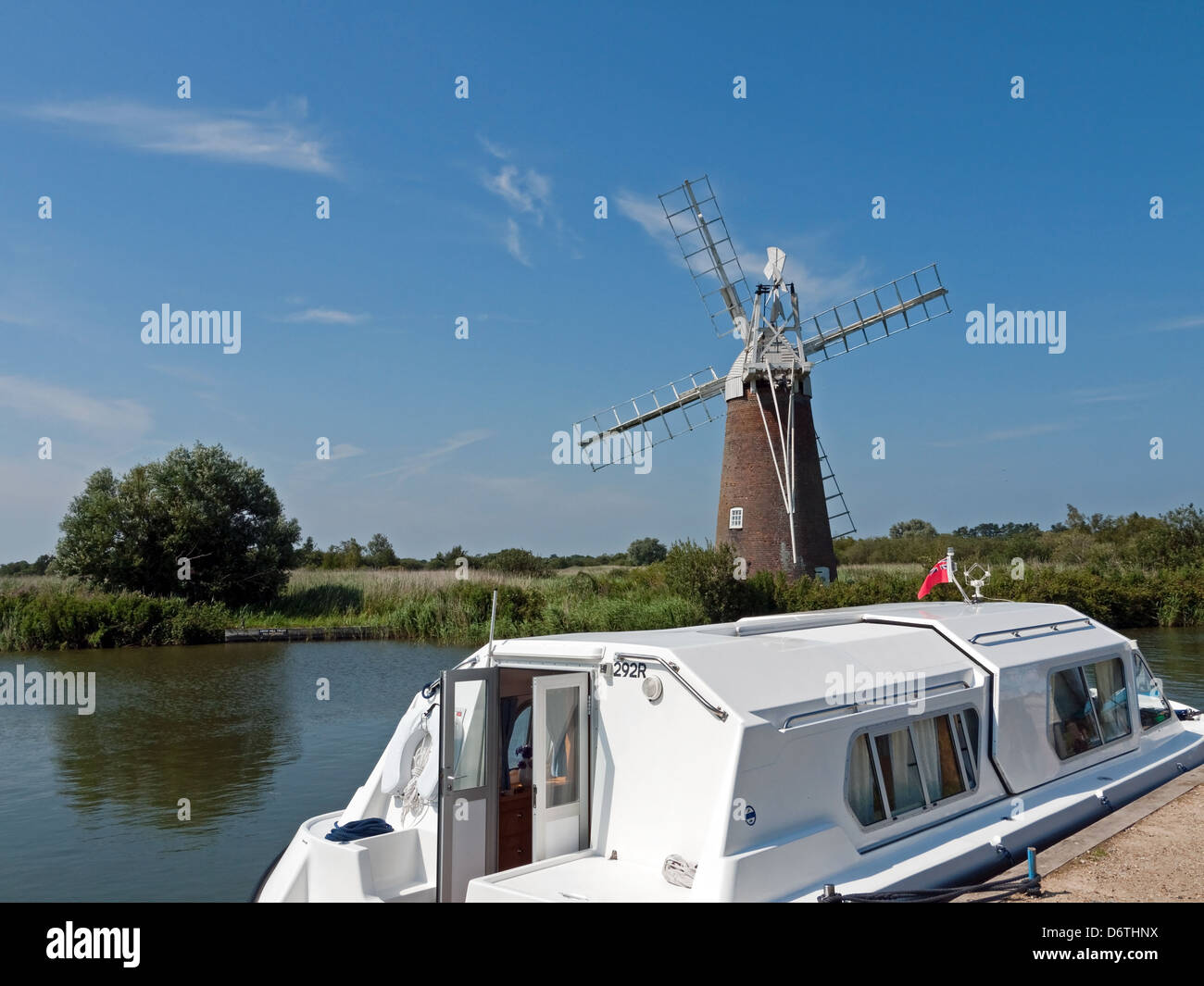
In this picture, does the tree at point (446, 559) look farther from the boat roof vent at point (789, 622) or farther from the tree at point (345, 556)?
the boat roof vent at point (789, 622)

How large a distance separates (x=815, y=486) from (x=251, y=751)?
64.4 feet

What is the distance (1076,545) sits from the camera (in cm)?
5009

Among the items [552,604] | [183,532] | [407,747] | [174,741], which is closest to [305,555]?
[183,532]

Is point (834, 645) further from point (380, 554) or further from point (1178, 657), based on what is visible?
point (380, 554)

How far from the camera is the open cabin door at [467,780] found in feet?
20.1

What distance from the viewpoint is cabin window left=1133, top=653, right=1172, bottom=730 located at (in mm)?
10281

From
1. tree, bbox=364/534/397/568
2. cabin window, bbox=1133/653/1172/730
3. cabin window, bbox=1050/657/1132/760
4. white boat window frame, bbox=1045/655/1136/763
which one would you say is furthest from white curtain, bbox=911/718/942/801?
tree, bbox=364/534/397/568

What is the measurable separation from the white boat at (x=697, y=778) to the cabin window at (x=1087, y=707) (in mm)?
824

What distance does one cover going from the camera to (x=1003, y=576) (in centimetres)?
3141

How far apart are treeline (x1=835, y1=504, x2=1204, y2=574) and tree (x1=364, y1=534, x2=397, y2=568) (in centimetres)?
3255

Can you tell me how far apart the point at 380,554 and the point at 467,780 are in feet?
210
